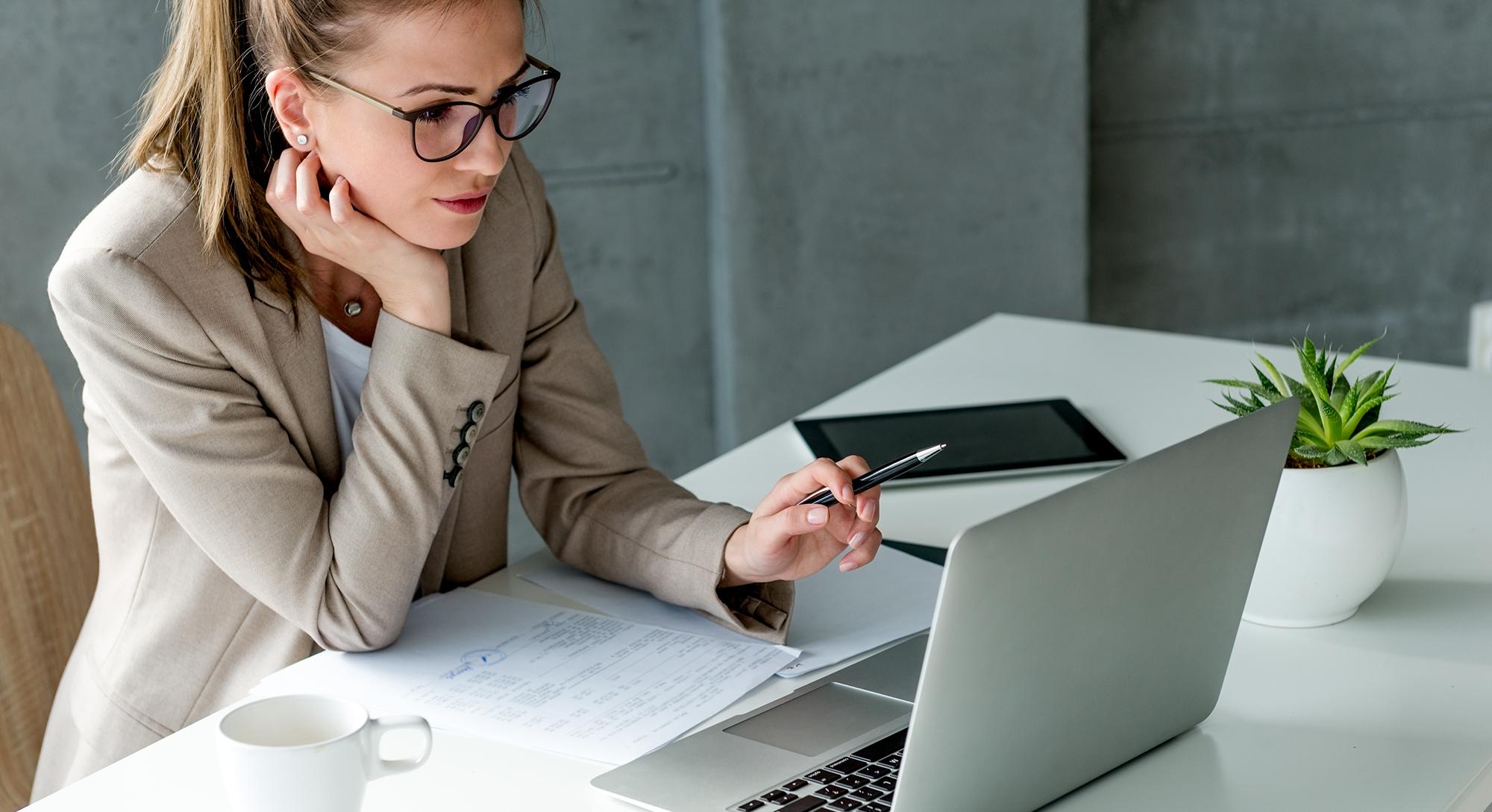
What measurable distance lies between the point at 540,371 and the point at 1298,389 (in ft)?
2.36

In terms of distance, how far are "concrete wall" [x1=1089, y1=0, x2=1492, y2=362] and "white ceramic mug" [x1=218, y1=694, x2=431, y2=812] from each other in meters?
3.37

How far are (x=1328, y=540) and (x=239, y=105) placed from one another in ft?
3.20

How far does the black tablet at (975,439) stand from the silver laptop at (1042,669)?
53 cm

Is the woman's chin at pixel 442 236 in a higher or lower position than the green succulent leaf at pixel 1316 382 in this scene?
higher

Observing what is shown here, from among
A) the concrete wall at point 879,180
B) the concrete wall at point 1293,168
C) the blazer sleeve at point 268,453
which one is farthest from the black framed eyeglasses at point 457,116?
the concrete wall at point 1293,168

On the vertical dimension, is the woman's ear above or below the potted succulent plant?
above

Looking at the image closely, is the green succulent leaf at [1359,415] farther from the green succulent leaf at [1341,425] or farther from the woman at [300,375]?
the woman at [300,375]

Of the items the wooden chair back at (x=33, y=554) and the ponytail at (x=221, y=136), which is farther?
the wooden chair back at (x=33, y=554)

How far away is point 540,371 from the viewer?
1.49 metres

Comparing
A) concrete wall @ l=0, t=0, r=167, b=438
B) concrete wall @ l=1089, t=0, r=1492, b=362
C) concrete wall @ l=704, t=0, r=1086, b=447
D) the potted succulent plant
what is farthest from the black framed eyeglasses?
concrete wall @ l=1089, t=0, r=1492, b=362

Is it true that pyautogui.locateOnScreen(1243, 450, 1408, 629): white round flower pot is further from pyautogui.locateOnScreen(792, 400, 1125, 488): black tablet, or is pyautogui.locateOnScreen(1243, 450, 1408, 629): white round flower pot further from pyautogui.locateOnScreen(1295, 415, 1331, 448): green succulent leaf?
pyautogui.locateOnScreen(792, 400, 1125, 488): black tablet

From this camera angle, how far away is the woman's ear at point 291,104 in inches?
48.0

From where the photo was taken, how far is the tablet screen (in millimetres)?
1591

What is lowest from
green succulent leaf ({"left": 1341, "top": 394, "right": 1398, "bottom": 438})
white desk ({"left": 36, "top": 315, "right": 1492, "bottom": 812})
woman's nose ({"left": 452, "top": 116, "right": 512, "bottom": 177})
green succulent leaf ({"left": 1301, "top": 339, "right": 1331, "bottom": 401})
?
white desk ({"left": 36, "top": 315, "right": 1492, "bottom": 812})
